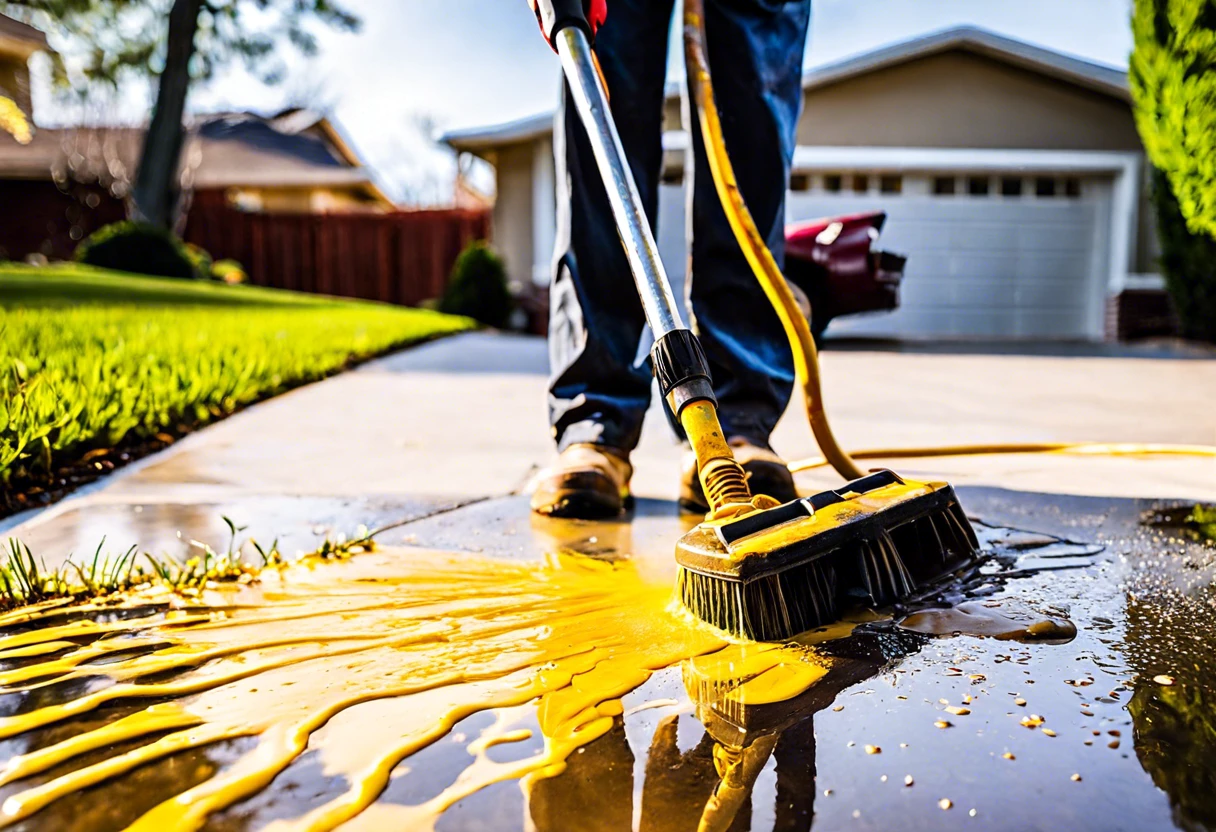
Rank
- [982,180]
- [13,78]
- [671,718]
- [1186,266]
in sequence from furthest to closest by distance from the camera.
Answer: [13,78] < [982,180] < [1186,266] < [671,718]

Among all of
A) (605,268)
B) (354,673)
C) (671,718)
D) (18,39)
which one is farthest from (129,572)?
(18,39)

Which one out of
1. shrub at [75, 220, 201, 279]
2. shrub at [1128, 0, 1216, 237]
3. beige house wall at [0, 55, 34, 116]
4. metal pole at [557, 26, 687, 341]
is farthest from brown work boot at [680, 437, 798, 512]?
beige house wall at [0, 55, 34, 116]

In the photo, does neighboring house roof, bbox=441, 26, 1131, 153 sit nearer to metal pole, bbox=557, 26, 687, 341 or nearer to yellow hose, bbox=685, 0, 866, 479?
yellow hose, bbox=685, 0, 866, 479

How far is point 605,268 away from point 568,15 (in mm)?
611

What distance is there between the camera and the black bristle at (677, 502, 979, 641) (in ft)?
4.24

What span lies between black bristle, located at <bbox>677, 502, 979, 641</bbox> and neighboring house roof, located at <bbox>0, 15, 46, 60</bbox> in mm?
16011

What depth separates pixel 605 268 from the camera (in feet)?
7.65

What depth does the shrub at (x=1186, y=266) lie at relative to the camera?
928cm

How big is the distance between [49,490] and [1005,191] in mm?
12335

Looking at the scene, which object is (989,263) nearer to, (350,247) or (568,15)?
(350,247)

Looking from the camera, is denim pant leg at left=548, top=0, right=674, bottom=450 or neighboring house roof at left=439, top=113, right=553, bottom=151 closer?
denim pant leg at left=548, top=0, right=674, bottom=450

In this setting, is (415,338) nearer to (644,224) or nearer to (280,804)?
(644,224)

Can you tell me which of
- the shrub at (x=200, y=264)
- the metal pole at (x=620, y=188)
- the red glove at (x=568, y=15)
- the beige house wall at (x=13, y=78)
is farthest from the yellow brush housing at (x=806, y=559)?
the beige house wall at (x=13, y=78)

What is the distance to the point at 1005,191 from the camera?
12422 mm
